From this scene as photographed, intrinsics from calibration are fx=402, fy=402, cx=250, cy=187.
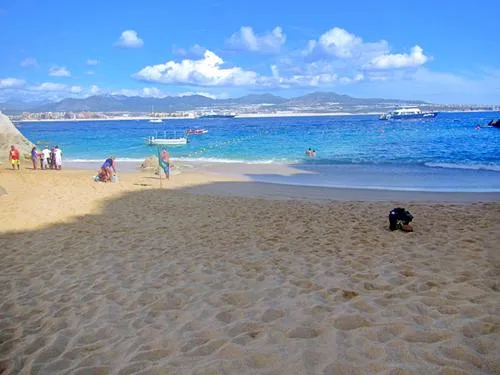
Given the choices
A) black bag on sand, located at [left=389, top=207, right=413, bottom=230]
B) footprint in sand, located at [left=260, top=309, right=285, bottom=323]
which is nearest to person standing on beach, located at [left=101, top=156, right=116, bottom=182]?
black bag on sand, located at [left=389, top=207, right=413, bottom=230]

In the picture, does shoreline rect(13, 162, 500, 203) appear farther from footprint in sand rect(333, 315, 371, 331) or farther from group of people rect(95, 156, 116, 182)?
footprint in sand rect(333, 315, 371, 331)

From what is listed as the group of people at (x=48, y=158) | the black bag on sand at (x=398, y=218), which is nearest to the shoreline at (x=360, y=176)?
the group of people at (x=48, y=158)

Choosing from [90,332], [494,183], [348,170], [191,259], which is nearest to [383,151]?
[348,170]

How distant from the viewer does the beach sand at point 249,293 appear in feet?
9.96

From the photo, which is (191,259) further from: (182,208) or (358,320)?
(182,208)

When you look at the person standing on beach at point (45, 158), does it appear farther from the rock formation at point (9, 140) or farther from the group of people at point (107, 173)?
the group of people at point (107, 173)

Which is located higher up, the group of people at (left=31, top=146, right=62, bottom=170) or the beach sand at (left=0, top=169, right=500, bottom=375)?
the group of people at (left=31, top=146, right=62, bottom=170)

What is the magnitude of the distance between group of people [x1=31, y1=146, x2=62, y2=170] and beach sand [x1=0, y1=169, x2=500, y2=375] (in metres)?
13.2

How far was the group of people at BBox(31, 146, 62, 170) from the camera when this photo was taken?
2125cm

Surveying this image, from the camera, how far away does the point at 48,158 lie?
22234mm

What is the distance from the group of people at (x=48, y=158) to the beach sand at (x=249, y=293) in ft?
43.5

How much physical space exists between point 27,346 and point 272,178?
15.3 meters

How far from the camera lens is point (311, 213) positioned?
9344mm

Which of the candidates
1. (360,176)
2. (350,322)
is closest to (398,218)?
(350,322)
